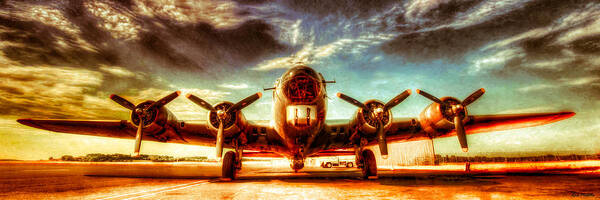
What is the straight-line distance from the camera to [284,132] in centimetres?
1007

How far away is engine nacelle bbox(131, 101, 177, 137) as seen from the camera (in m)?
9.73

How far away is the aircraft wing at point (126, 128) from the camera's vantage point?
11.1 meters

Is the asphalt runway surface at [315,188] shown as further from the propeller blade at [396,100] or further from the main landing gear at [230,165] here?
the propeller blade at [396,100]

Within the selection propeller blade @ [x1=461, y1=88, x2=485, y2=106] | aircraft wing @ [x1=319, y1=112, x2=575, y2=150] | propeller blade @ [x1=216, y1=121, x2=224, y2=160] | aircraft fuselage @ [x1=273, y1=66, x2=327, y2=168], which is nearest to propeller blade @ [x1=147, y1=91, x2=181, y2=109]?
propeller blade @ [x1=216, y1=121, x2=224, y2=160]

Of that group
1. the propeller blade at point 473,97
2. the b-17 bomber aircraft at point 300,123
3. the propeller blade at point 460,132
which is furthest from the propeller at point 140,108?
the propeller blade at point 473,97

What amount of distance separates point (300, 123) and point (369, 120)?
3121mm

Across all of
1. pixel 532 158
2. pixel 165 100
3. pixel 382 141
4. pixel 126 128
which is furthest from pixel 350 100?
pixel 532 158

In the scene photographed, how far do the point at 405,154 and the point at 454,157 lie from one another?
29918mm

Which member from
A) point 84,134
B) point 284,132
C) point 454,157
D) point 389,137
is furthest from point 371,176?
point 454,157

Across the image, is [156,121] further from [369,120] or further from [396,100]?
[396,100]

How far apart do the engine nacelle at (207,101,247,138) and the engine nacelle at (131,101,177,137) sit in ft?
6.12

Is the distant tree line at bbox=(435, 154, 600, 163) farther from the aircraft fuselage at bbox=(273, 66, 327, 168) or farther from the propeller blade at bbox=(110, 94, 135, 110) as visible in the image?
the propeller blade at bbox=(110, 94, 135, 110)

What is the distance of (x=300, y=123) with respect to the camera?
8430 mm

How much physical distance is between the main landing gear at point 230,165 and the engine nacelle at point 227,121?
1.57 m
